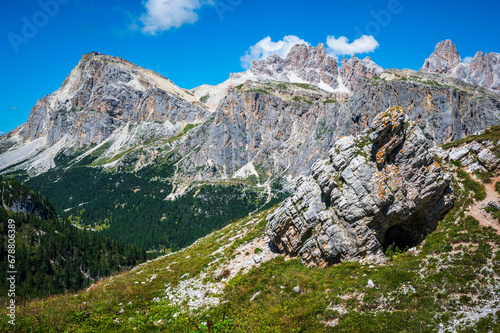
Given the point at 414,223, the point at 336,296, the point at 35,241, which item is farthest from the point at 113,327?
the point at 35,241

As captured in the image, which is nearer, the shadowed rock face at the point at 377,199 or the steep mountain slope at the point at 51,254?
the shadowed rock face at the point at 377,199

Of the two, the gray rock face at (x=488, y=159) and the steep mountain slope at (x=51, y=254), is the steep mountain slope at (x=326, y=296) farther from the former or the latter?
the steep mountain slope at (x=51, y=254)

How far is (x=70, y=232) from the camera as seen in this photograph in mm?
122812

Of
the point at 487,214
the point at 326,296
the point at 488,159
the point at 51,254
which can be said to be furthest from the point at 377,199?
the point at 51,254

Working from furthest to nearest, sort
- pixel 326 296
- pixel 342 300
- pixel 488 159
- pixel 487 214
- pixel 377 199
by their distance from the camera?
pixel 488 159 → pixel 377 199 → pixel 487 214 → pixel 326 296 → pixel 342 300

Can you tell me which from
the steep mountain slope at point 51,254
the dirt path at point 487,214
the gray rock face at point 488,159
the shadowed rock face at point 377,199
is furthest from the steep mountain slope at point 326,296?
the steep mountain slope at point 51,254

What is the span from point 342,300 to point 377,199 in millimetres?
11113

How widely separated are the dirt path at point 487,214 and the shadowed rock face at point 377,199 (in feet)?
7.12

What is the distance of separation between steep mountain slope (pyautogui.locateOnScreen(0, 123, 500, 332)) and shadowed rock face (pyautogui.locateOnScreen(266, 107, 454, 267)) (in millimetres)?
1629

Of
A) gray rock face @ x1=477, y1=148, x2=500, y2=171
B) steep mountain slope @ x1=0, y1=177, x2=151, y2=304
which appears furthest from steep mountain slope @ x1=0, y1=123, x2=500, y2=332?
steep mountain slope @ x1=0, y1=177, x2=151, y2=304

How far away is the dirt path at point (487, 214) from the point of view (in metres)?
25.7

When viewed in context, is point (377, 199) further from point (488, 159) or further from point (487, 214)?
point (488, 159)

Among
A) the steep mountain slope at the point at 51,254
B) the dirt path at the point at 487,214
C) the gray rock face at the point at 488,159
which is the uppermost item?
the steep mountain slope at the point at 51,254

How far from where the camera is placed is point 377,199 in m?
27.1
